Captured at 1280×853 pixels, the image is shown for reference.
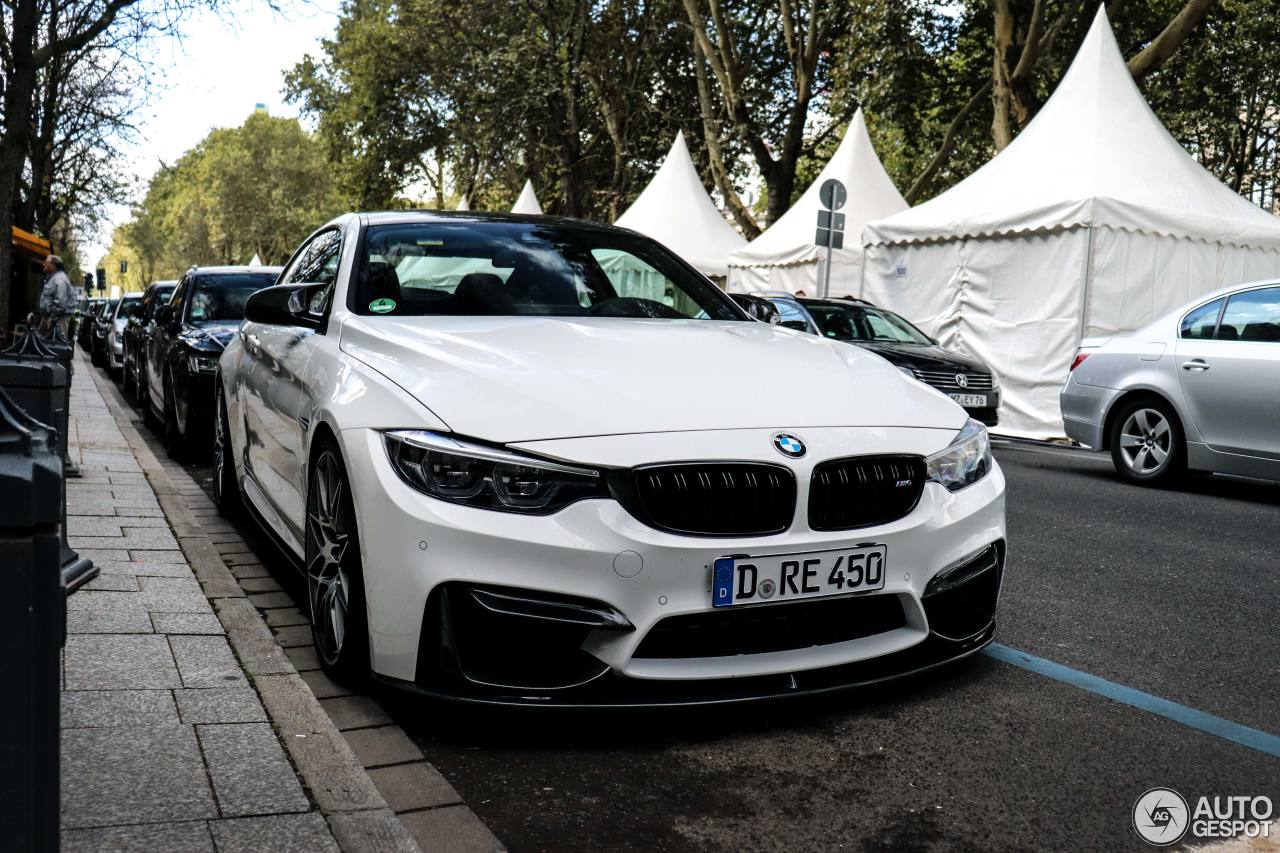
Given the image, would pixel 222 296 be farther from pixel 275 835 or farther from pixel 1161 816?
pixel 1161 816

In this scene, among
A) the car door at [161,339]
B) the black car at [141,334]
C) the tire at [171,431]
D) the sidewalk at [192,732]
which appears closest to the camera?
the sidewalk at [192,732]

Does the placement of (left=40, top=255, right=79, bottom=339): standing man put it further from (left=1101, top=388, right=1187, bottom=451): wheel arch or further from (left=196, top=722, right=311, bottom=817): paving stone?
(left=196, top=722, right=311, bottom=817): paving stone

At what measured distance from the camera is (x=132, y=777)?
2.84m

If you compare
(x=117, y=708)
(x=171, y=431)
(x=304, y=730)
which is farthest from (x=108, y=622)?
(x=171, y=431)

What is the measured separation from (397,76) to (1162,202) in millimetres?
27786

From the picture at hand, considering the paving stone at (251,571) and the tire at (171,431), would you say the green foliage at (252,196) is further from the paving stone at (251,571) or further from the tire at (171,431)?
the paving stone at (251,571)

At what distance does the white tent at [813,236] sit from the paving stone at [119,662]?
15636 mm

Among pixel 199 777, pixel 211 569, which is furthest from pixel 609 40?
pixel 199 777

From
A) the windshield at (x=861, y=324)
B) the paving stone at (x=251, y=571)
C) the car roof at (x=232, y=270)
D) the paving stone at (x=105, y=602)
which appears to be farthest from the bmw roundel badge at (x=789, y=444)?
the windshield at (x=861, y=324)

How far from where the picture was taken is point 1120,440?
31.3 feet

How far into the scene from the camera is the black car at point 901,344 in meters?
12.7

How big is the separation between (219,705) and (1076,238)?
12.1 meters

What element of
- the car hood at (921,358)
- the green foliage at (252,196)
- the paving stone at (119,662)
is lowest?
the paving stone at (119,662)

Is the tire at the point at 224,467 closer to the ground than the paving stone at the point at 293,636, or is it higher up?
higher up
